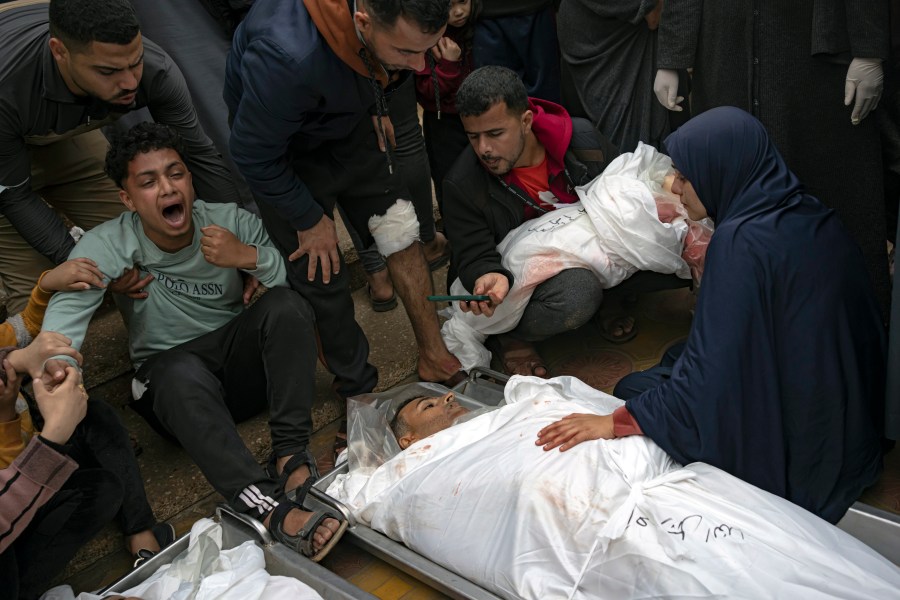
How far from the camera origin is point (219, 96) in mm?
3637

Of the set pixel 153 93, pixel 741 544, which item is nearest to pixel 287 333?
pixel 153 93

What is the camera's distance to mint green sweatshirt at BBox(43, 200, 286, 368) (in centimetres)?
275

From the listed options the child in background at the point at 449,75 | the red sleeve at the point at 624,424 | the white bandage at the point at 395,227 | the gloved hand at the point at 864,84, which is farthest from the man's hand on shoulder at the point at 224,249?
the gloved hand at the point at 864,84

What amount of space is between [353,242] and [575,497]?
1929 mm

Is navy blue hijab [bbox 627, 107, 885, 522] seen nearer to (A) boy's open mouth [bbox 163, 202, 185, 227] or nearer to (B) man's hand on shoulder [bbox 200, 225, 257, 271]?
(B) man's hand on shoulder [bbox 200, 225, 257, 271]

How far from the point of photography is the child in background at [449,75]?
3.35m

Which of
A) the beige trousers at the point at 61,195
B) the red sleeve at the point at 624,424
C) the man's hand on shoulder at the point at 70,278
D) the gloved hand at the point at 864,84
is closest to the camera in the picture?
the red sleeve at the point at 624,424

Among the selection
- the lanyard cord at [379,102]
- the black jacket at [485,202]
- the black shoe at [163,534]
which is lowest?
the black shoe at [163,534]

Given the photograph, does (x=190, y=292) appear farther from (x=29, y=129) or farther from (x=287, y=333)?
(x=29, y=129)

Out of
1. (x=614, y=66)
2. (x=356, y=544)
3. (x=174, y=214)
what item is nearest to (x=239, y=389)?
(x=174, y=214)

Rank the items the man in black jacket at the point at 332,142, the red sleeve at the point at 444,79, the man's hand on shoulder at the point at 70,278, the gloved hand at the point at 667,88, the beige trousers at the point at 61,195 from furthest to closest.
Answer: the red sleeve at the point at 444,79
the gloved hand at the point at 667,88
the beige trousers at the point at 61,195
the man's hand on shoulder at the point at 70,278
the man in black jacket at the point at 332,142

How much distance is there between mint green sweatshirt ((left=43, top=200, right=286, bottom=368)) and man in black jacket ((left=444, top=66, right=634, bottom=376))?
28.3 inches

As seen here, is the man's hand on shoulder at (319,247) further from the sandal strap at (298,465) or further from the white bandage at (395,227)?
the sandal strap at (298,465)

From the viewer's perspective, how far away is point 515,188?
3240 millimetres
